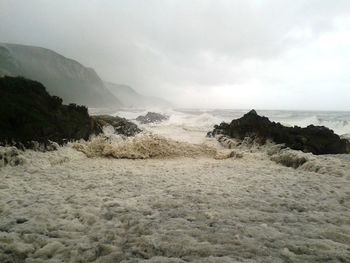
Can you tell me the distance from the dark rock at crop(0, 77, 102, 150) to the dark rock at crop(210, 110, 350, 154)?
7.75m

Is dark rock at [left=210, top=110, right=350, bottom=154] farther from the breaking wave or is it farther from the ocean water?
the ocean water

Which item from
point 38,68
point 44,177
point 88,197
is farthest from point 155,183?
point 38,68

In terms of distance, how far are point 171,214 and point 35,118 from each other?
7.92 m

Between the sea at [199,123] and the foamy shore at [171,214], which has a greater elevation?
the sea at [199,123]

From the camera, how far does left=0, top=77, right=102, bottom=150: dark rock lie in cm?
1048

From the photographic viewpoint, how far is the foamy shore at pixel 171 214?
13.9 ft

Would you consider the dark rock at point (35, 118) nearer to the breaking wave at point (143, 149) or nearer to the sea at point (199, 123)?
the breaking wave at point (143, 149)

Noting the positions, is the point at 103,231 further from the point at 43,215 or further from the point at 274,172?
the point at 274,172

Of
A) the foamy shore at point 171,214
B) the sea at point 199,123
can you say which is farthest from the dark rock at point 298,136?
the foamy shore at point 171,214

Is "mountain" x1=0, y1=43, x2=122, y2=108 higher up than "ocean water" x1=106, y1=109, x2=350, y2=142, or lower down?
higher up

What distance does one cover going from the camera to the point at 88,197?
21.4ft

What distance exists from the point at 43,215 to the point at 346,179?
24.2 ft

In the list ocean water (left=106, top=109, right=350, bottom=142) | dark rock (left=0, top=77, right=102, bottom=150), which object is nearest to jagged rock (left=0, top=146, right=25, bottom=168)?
dark rock (left=0, top=77, right=102, bottom=150)

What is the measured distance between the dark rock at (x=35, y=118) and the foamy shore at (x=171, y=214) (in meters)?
1.17
